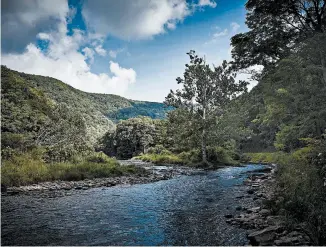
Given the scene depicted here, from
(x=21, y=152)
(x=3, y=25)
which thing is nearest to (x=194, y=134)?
(x=21, y=152)

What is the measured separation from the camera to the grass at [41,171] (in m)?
14.8

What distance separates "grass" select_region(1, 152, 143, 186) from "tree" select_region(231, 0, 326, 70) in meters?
14.1

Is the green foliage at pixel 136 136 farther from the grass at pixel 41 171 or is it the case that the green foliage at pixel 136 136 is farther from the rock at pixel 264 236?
the rock at pixel 264 236

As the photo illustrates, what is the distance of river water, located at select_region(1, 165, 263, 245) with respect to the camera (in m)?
6.35

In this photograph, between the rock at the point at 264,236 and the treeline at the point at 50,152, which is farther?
the treeline at the point at 50,152

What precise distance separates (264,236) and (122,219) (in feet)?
14.8

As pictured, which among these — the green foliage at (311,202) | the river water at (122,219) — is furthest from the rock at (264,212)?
the river water at (122,219)

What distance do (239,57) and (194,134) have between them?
623 inches

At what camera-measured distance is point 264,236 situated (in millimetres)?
5832

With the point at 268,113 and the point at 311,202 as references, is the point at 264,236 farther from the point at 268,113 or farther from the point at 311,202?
the point at 268,113

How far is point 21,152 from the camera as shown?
698 inches

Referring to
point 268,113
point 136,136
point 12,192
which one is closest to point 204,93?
point 268,113

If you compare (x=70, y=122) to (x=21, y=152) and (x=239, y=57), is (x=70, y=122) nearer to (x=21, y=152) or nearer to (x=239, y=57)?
(x=21, y=152)

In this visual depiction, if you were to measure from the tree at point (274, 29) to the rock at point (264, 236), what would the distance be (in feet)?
44.9
